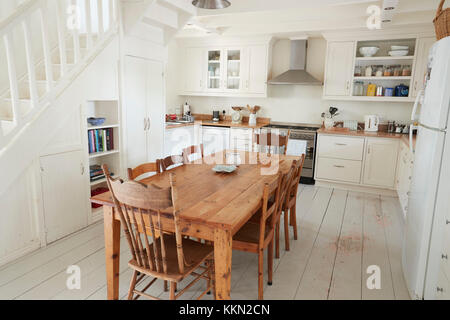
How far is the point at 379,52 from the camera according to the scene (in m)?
4.81

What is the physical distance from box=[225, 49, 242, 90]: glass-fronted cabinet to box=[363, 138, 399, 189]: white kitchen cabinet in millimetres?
2424

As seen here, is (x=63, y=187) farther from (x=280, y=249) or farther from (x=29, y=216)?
(x=280, y=249)

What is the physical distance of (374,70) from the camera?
4.84 meters

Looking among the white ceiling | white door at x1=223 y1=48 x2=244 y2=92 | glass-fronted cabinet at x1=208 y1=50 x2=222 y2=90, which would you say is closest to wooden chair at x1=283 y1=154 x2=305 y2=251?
the white ceiling

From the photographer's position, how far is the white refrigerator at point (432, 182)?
1.93 m

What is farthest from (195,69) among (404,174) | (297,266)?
(297,266)

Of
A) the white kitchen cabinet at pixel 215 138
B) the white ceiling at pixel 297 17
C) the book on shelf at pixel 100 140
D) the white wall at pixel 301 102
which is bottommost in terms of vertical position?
the white kitchen cabinet at pixel 215 138

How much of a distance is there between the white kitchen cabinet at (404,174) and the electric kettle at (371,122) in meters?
0.64

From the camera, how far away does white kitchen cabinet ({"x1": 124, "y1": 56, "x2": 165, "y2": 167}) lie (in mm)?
3693

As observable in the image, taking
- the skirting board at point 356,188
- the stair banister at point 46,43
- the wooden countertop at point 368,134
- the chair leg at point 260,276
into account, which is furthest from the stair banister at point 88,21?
the skirting board at point 356,188

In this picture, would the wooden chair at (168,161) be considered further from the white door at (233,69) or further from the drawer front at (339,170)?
the white door at (233,69)

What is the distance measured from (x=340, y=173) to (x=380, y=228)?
1.47 m

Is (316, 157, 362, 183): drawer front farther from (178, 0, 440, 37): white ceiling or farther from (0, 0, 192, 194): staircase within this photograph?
(0, 0, 192, 194): staircase

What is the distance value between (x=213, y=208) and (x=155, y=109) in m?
Answer: 2.68
